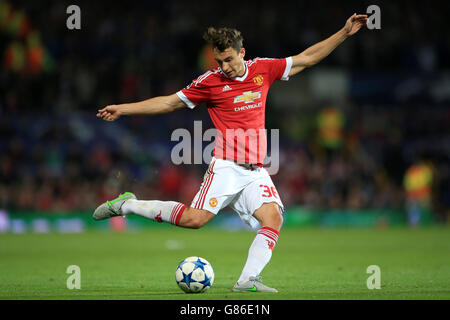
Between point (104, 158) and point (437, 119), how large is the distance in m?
10.8

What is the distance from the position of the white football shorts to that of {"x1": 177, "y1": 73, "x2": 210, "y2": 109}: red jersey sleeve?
691 mm

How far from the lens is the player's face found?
7.57 metres

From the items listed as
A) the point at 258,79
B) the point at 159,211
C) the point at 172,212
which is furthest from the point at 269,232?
the point at 258,79

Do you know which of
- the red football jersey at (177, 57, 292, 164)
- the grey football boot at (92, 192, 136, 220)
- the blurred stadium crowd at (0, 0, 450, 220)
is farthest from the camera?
the blurred stadium crowd at (0, 0, 450, 220)

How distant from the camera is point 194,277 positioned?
7531 mm

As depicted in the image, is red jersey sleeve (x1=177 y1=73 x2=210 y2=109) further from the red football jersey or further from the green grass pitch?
the green grass pitch

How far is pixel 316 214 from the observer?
22.8 m

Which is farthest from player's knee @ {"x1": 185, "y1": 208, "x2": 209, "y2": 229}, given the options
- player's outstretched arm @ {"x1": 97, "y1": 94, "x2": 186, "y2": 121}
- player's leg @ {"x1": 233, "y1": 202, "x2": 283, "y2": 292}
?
player's outstretched arm @ {"x1": 97, "y1": 94, "x2": 186, "y2": 121}

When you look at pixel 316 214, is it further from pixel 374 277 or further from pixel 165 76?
pixel 374 277

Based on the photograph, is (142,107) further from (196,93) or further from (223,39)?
(223,39)

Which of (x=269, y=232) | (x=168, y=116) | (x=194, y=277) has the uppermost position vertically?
(x=168, y=116)

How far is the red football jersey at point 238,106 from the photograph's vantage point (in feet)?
25.7

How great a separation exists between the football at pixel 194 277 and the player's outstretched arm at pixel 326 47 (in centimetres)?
234

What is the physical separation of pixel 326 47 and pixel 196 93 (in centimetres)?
151
